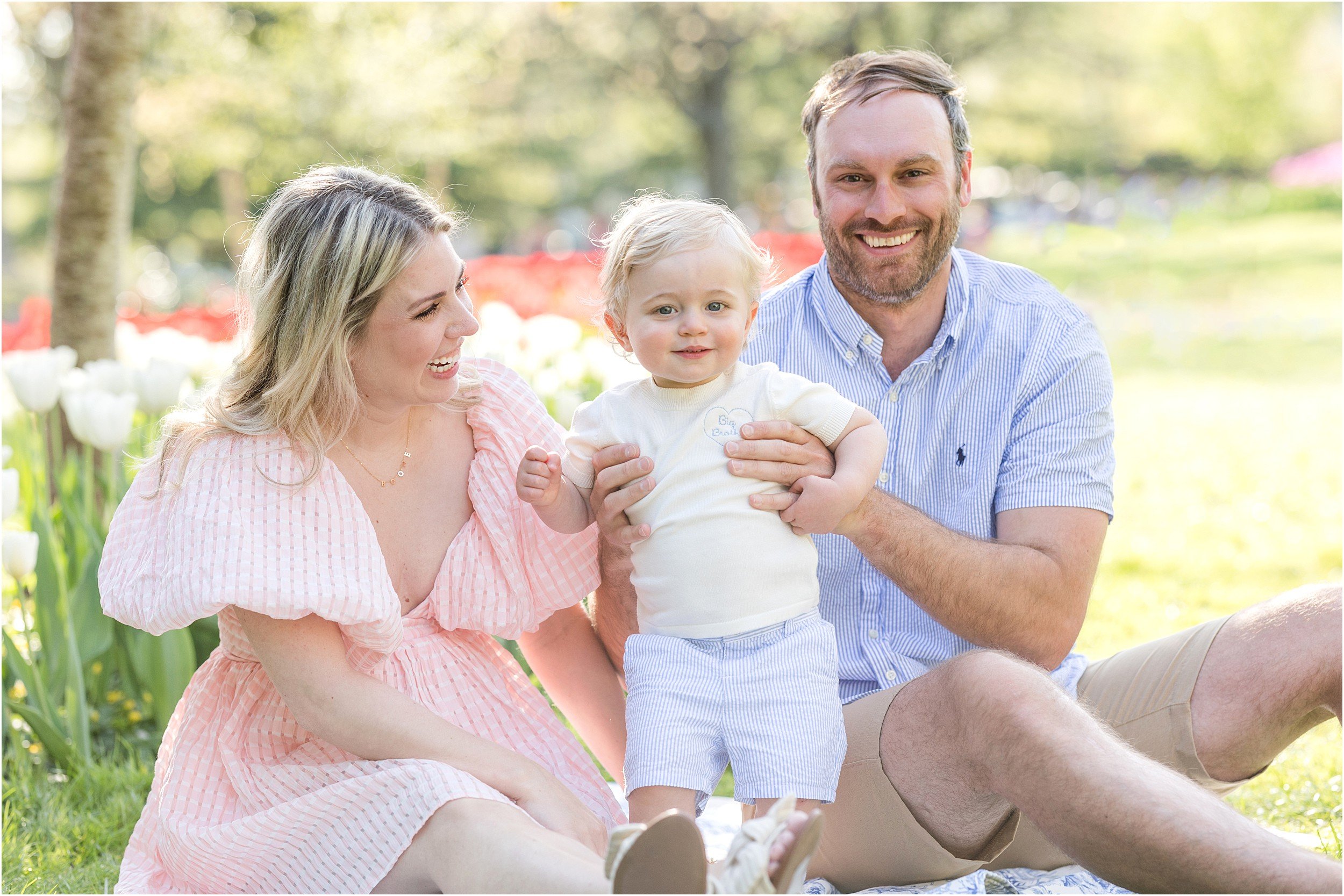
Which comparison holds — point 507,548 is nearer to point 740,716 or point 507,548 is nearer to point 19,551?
point 740,716

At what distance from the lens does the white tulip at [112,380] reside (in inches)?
152

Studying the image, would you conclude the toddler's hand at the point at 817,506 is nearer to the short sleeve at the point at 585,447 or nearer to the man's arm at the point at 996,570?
the man's arm at the point at 996,570

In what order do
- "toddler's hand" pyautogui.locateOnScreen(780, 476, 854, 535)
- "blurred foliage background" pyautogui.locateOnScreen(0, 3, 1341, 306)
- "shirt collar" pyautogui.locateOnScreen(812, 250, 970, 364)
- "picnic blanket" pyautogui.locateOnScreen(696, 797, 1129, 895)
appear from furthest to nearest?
"blurred foliage background" pyautogui.locateOnScreen(0, 3, 1341, 306), "shirt collar" pyautogui.locateOnScreen(812, 250, 970, 364), "picnic blanket" pyautogui.locateOnScreen(696, 797, 1129, 895), "toddler's hand" pyautogui.locateOnScreen(780, 476, 854, 535)

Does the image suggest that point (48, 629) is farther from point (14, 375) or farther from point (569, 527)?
point (569, 527)

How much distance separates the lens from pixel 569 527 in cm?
261

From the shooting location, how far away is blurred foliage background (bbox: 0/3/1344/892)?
6059 millimetres

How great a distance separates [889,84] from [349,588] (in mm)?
1710

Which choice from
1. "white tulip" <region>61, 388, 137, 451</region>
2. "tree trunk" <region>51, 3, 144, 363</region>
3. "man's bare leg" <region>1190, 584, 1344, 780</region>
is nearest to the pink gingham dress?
"white tulip" <region>61, 388, 137, 451</region>

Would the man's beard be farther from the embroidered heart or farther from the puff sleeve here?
the puff sleeve

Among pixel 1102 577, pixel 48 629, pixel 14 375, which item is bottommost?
pixel 1102 577

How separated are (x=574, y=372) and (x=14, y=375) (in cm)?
220

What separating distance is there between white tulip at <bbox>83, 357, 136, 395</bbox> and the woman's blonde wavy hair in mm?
1474

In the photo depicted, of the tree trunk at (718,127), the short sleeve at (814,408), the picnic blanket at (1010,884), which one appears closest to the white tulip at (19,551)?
the picnic blanket at (1010,884)

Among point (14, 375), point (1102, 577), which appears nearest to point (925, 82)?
point (14, 375)
